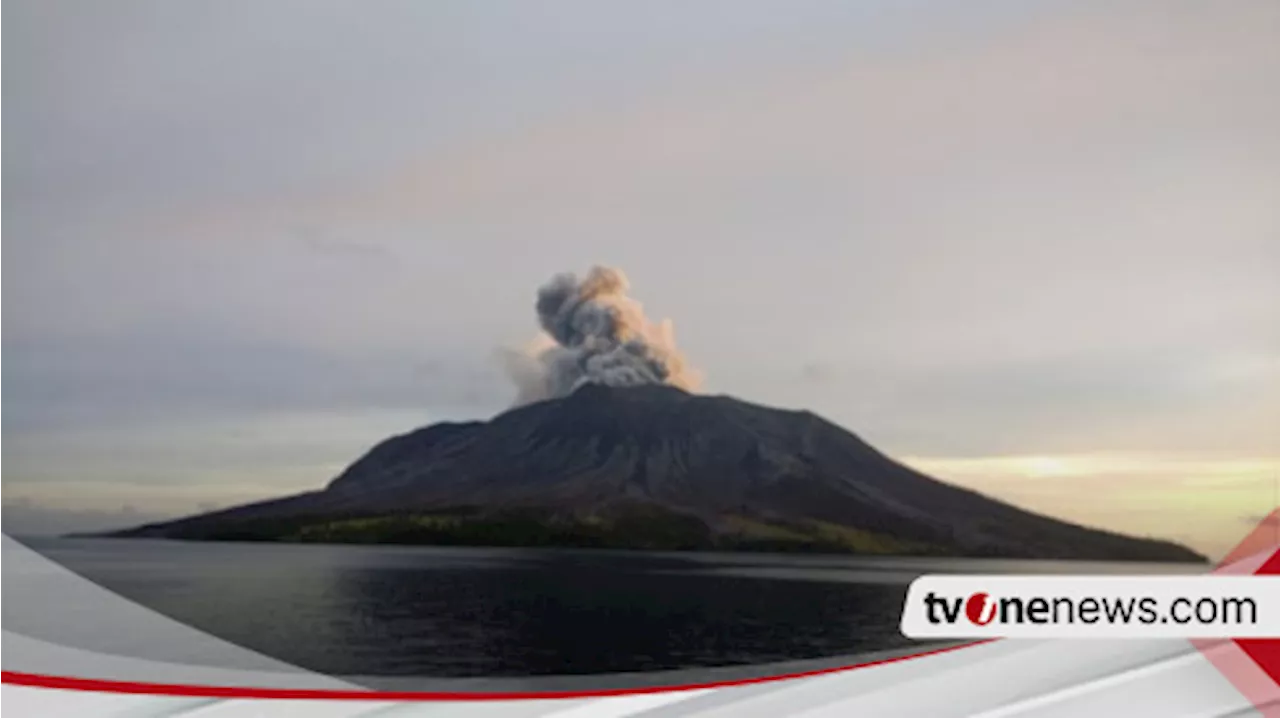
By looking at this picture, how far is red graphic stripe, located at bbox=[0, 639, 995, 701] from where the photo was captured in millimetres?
2070

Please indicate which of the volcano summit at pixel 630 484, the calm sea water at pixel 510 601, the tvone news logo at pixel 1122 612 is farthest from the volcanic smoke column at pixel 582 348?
the tvone news logo at pixel 1122 612

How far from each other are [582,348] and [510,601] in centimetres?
62

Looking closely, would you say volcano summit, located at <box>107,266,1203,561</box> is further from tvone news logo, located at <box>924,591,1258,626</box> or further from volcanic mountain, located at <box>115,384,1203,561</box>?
tvone news logo, located at <box>924,591,1258,626</box>

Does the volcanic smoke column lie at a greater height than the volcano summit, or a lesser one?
greater

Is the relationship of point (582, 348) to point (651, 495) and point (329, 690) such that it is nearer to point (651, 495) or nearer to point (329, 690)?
point (651, 495)

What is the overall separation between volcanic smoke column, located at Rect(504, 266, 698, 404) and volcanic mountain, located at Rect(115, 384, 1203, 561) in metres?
0.04

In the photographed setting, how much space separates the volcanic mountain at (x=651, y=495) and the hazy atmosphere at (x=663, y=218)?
6 cm

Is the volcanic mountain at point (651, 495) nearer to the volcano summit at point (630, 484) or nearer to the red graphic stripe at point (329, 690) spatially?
the volcano summit at point (630, 484)

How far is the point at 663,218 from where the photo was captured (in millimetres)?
2465

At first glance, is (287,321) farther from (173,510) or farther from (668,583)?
(668,583)

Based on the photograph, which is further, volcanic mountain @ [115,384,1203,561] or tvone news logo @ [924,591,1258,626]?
volcanic mountain @ [115,384,1203,561]

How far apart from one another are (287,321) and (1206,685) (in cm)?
191

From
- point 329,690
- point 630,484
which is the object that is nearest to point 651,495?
point 630,484

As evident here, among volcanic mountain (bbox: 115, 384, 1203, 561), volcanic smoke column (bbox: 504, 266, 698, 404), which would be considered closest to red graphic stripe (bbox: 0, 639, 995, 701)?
volcanic mountain (bbox: 115, 384, 1203, 561)
